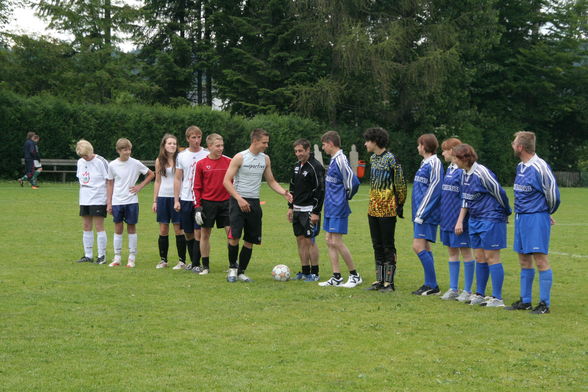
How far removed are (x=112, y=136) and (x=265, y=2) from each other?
60.3ft

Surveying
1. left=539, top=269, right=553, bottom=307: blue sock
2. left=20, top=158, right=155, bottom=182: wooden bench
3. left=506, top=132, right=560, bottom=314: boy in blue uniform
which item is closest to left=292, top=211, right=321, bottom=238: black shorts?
left=506, top=132, right=560, bottom=314: boy in blue uniform

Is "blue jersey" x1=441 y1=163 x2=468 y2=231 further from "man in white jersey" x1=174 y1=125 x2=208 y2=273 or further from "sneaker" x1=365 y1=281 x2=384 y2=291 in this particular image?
"man in white jersey" x1=174 y1=125 x2=208 y2=273

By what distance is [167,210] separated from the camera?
11.8 metres

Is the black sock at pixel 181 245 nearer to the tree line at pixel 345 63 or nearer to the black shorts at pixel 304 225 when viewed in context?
the black shorts at pixel 304 225

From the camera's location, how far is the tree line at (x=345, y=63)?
143ft

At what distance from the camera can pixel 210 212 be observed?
431 inches

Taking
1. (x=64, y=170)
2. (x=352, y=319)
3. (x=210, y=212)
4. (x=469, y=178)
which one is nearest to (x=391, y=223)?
Answer: (x=469, y=178)

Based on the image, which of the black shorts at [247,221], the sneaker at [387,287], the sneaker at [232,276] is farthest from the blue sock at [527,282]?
the sneaker at [232,276]

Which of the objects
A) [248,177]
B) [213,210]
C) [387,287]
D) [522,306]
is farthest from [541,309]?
[213,210]

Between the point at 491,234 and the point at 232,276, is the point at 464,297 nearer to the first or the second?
the point at 491,234

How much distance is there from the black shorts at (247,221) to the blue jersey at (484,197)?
115 inches

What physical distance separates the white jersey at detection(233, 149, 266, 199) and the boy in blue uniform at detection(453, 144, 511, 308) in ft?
9.38

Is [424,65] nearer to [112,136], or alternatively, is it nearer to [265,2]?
[265,2]

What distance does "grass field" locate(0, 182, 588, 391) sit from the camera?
588 cm
